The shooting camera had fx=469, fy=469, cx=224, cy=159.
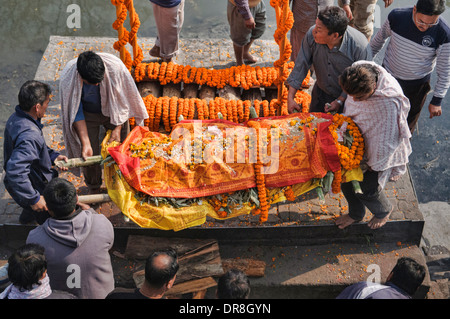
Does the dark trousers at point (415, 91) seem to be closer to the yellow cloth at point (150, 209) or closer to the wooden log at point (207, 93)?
the yellow cloth at point (150, 209)

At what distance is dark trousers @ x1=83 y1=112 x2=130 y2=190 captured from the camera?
442 centimetres

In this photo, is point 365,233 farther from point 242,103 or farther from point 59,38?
point 59,38

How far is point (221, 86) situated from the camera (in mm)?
Result: 5531

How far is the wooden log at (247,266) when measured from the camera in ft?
14.4

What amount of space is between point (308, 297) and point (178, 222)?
1547mm

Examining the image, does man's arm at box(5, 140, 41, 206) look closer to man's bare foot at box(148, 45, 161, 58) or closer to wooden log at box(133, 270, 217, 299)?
A: wooden log at box(133, 270, 217, 299)

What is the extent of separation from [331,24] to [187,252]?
8.09 feet

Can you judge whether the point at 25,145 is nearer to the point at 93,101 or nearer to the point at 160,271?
the point at 93,101

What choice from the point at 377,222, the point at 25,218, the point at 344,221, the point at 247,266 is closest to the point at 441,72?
the point at 377,222

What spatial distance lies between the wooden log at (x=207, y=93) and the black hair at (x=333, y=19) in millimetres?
1738

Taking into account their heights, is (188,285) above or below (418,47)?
below

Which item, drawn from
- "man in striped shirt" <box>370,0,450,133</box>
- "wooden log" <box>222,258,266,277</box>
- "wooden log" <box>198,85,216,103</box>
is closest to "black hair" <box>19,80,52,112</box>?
"wooden log" <box>198,85,216,103</box>

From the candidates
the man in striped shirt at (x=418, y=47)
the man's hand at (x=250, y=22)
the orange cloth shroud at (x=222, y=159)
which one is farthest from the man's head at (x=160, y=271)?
the man's hand at (x=250, y=22)

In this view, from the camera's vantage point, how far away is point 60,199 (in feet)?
11.0
